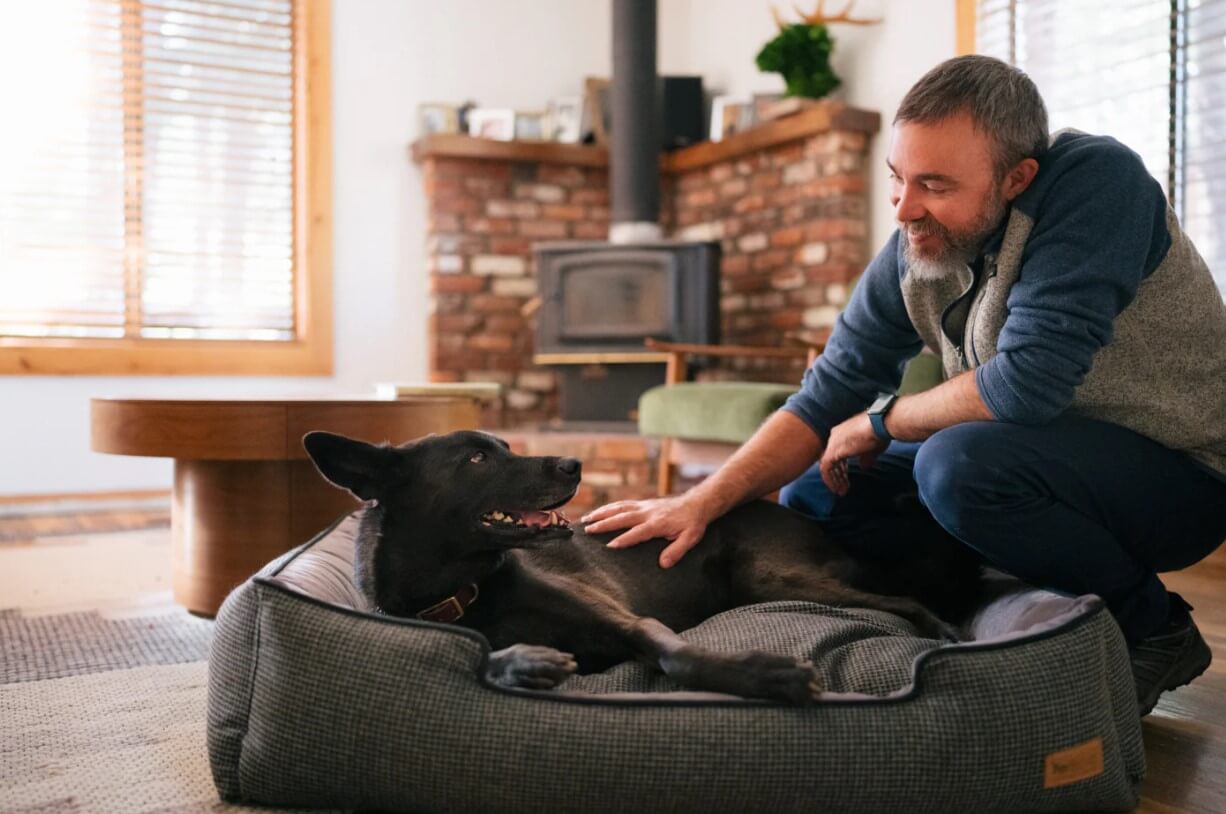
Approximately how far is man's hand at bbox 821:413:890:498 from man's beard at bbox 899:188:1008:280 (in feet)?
0.99

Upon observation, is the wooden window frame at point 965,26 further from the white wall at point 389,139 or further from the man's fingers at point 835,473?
→ the man's fingers at point 835,473

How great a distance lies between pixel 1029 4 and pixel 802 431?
3028mm

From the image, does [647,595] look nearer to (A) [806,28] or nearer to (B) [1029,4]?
(B) [1029,4]

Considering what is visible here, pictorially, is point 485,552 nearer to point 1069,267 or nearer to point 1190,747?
point 1069,267

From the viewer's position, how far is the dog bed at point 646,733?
138 cm

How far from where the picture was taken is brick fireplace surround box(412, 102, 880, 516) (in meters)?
5.14

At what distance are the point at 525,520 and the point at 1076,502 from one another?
92cm

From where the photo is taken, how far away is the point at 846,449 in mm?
2152

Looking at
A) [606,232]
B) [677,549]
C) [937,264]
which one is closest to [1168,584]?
[937,264]

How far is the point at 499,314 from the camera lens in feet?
19.9

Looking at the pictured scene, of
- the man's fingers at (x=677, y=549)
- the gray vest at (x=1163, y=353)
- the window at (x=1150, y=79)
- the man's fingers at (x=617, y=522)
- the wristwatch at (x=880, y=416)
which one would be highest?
the window at (x=1150, y=79)

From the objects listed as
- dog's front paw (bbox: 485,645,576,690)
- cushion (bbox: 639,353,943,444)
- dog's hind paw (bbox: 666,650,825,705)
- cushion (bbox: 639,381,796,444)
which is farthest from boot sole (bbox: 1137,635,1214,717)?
cushion (bbox: 639,381,796,444)

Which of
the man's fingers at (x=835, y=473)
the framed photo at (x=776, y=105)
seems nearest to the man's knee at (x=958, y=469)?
the man's fingers at (x=835, y=473)

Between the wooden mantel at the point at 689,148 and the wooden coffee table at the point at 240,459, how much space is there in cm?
278
